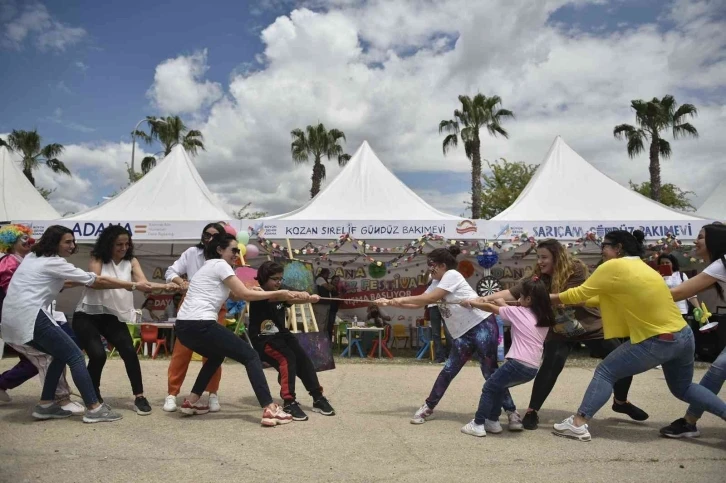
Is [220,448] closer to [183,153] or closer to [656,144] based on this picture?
[183,153]

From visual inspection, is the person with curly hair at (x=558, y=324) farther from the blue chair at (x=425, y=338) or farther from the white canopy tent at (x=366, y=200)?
the white canopy tent at (x=366, y=200)

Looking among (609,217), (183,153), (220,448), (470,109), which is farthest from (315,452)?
(470,109)

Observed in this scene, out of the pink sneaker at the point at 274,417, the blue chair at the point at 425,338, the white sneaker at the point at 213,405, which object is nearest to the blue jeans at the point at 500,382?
the pink sneaker at the point at 274,417

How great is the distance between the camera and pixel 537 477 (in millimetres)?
3488

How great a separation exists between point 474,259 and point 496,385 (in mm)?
8460

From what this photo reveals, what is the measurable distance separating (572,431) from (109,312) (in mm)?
4209

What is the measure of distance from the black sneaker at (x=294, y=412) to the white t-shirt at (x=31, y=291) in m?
2.06

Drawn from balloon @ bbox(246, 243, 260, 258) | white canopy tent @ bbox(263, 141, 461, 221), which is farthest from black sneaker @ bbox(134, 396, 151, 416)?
white canopy tent @ bbox(263, 141, 461, 221)

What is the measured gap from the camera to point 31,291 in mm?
4562

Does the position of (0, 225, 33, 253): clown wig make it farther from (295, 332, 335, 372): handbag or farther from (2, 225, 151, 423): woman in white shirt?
(295, 332, 335, 372): handbag

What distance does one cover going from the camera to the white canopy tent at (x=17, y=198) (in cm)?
1648

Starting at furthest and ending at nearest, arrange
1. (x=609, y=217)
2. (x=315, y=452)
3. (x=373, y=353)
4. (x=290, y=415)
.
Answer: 1. (x=609, y=217)
2. (x=373, y=353)
3. (x=290, y=415)
4. (x=315, y=452)

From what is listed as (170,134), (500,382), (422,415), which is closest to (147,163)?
(170,134)

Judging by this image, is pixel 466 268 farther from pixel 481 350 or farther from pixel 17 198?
pixel 17 198
